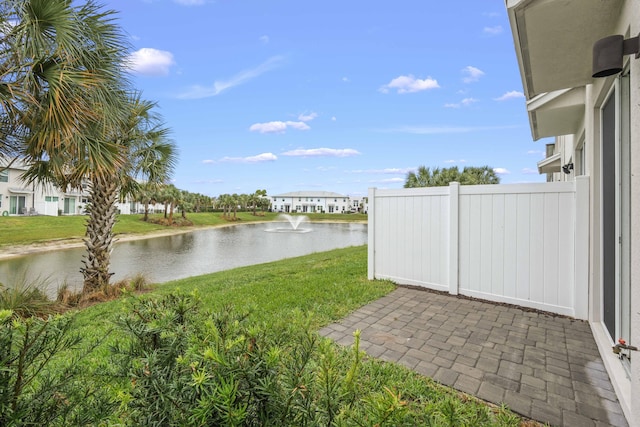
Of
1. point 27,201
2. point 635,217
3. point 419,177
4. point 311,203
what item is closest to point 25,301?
point 635,217

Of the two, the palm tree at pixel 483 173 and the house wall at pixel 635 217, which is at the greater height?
the palm tree at pixel 483 173

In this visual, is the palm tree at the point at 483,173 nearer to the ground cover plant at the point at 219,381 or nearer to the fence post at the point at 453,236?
A: the fence post at the point at 453,236

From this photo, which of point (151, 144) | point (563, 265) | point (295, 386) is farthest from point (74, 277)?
point (563, 265)

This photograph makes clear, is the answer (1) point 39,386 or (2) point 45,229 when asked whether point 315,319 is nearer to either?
(1) point 39,386

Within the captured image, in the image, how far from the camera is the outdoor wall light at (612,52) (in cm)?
187

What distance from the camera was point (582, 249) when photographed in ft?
13.3

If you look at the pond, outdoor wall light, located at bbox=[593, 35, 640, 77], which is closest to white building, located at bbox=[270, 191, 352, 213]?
the pond

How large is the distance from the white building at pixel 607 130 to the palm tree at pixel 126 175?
23.2 feet

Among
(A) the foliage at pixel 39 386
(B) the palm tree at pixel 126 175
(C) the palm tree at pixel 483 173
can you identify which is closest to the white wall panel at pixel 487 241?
(A) the foliage at pixel 39 386

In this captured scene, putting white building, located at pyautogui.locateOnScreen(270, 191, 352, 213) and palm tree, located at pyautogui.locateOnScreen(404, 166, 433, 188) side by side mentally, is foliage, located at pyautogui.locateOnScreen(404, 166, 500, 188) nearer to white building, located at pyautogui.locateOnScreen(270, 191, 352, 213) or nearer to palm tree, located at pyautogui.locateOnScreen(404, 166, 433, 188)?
palm tree, located at pyautogui.locateOnScreen(404, 166, 433, 188)

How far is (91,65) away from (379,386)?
255 inches

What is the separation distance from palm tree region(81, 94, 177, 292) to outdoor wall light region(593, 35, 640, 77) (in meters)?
7.27

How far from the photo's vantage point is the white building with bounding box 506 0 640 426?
196 cm

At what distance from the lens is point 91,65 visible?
17.1ft
